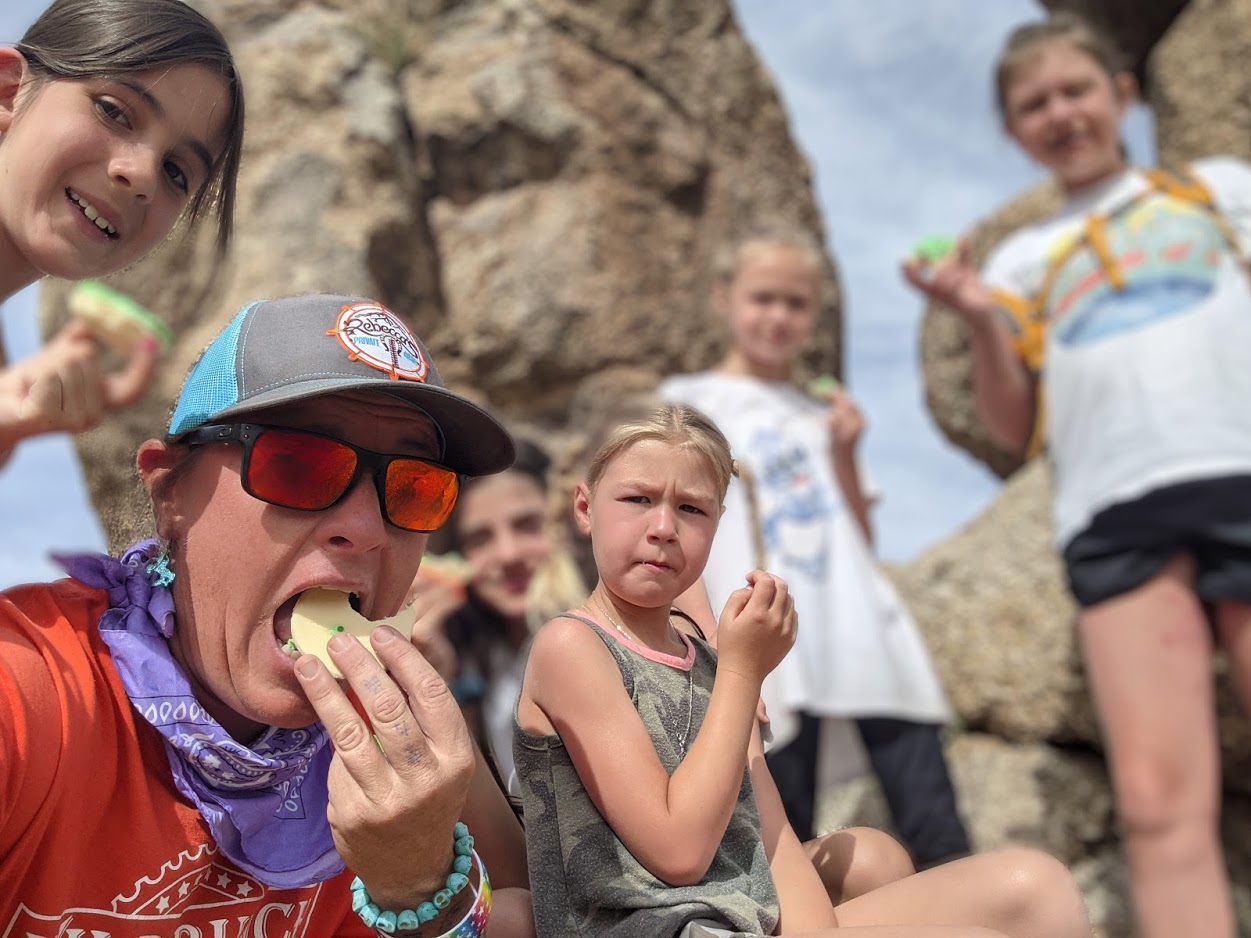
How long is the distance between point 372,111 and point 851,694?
4725 mm

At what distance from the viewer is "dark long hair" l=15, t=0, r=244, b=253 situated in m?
1.79

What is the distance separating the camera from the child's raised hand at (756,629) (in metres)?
1.53

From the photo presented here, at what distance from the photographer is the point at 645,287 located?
667cm

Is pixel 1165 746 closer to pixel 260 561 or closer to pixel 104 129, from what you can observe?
pixel 260 561

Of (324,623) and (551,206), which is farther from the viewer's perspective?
(551,206)

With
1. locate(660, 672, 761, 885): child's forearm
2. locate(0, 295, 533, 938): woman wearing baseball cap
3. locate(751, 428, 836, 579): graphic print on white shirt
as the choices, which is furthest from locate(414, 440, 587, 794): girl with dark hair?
locate(660, 672, 761, 885): child's forearm

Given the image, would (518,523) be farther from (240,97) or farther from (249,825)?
(249,825)

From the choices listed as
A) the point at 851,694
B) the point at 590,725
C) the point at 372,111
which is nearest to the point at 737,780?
the point at 590,725

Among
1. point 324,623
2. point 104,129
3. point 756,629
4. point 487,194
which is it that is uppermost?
point 487,194

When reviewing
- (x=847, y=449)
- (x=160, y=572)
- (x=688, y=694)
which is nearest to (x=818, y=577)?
(x=847, y=449)

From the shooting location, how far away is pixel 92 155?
1846mm

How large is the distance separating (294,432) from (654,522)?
0.49 m

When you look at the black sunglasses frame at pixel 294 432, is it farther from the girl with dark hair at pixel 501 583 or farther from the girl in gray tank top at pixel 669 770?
the girl with dark hair at pixel 501 583

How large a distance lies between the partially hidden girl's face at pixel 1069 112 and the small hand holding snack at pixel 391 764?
128 inches
